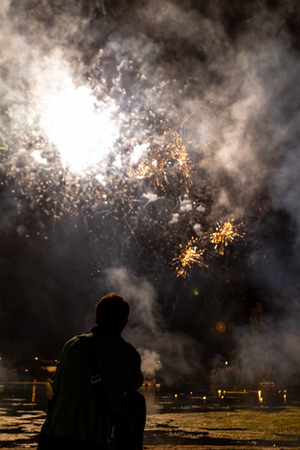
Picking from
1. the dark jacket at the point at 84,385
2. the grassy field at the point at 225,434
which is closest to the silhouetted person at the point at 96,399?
the dark jacket at the point at 84,385

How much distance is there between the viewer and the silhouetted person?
2465 mm

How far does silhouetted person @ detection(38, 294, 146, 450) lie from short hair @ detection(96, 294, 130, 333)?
0.25ft

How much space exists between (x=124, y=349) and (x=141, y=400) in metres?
0.41

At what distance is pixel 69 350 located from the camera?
2.61m

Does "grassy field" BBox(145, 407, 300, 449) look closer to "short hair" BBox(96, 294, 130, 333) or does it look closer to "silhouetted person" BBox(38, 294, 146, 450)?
"silhouetted person" BBox(38, 294, 146, 450)

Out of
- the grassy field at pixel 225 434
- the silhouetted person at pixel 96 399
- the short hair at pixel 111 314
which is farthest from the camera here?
Answer: the grassy field at pixel 225 434

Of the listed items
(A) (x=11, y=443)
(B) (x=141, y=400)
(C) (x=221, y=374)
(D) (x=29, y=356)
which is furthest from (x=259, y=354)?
(B) (x=141, y=400)

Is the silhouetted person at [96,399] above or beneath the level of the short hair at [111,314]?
beneath

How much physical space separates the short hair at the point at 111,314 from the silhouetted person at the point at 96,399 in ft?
0.25

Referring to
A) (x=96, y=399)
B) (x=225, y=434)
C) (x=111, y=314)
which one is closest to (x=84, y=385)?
(x=96, y=399)

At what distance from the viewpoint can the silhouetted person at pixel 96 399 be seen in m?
2.46

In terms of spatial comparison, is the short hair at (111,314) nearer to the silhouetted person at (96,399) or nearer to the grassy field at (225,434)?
the silhouetted person at (96,399)

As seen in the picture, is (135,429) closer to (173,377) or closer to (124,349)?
(124,349)

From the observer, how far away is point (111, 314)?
285 cm
